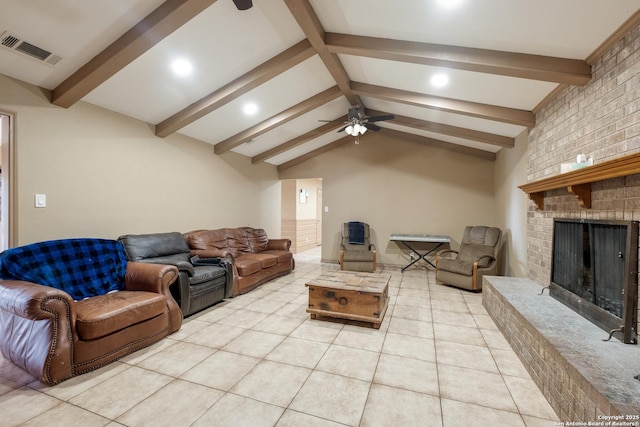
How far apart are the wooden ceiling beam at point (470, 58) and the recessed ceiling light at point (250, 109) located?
1.56 meters

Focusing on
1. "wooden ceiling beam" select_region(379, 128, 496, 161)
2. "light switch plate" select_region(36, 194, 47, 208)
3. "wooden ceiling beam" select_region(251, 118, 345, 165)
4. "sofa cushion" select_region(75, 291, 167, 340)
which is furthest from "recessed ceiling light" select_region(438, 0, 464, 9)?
"light switch plate" select_region(36, 194, 47, 208)

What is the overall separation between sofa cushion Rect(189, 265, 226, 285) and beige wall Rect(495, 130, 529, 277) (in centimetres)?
393

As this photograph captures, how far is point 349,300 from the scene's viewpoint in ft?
9.43

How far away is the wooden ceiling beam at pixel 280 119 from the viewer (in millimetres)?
4078

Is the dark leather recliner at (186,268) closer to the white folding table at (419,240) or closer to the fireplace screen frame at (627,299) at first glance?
the white folding table at (419,240)

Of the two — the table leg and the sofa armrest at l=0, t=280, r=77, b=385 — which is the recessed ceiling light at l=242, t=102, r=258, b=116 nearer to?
the sofa armrest at l=0, t=280, r=77, b=385

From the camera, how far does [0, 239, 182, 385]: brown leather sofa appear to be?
6.00 ft

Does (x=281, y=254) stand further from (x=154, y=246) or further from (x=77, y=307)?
(x=77, y=307)

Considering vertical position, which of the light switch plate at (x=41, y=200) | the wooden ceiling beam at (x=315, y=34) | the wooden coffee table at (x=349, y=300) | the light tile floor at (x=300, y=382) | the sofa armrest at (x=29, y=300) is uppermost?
the wooden ceiling beam at (x=315, y=34)

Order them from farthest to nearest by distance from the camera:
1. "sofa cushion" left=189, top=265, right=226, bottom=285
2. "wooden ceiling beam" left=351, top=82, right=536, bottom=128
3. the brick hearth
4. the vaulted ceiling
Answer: "wooden ceiling beam" left=351, top=82, right=536, bottom=128 → "sofa cushion" left=189, top=265, right=226, bottom=285 → the vaulted ceiling → the brick hearth

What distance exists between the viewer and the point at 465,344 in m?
2.47

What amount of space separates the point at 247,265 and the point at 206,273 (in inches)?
29.5

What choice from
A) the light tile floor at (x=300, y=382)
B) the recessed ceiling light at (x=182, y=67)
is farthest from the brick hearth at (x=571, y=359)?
the recessed ceiling light at (x=182, y=67)

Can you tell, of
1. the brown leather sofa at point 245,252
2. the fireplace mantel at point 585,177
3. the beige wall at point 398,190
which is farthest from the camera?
the beige wall at point 398,190
